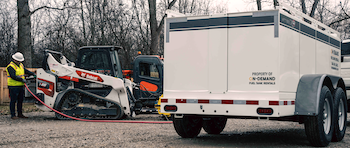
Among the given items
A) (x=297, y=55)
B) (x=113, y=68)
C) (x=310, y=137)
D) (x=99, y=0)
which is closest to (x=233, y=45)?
(x=297, y=55)

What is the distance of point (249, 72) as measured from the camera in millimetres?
6270

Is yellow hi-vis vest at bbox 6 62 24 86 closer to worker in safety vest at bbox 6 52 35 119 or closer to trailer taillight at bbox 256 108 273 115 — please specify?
worker in safety vest at bbox 6 52 35 119

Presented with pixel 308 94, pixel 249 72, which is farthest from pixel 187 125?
pixel 308 94

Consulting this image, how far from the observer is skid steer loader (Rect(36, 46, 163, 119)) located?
38.4ft

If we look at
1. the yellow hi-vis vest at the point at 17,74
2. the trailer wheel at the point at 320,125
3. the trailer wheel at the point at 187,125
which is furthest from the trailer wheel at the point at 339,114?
the yellow hi-vis vest at the point at 17,74

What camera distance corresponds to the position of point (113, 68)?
1204cm

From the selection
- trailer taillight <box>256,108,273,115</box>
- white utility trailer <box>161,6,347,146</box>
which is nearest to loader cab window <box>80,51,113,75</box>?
white utility trailer <box>161,6,347,146</box>

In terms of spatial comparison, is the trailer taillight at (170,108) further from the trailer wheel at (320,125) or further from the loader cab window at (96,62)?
the loader cab window at (96,62)

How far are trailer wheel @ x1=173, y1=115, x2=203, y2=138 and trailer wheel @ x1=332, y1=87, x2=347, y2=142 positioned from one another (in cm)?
262

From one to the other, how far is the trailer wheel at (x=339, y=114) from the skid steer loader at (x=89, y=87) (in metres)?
6.17

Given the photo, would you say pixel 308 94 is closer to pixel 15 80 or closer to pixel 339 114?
pixel 339 114

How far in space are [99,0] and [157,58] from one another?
A: 1624cm

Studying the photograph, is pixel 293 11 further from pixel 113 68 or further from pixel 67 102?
pixel 67 102

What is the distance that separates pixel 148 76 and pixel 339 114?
Result: 7466 millimetres
